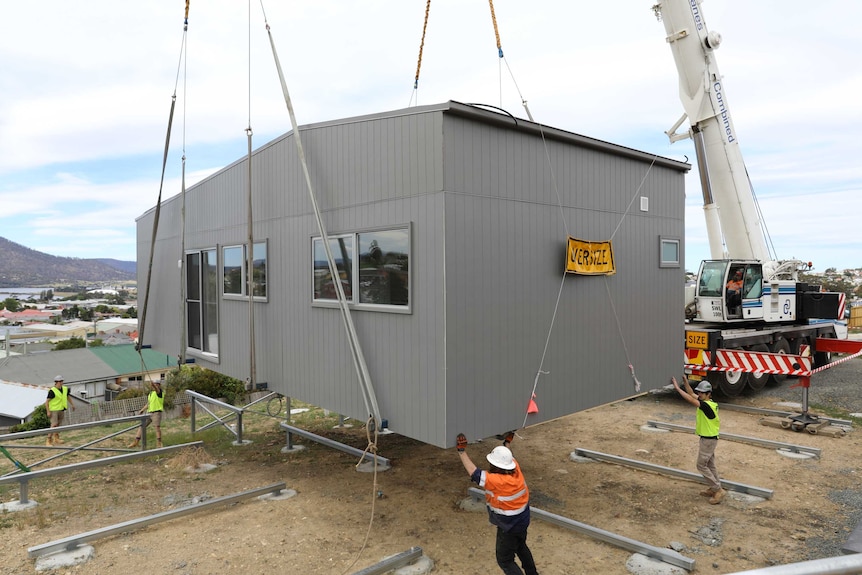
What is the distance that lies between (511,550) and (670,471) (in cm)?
406

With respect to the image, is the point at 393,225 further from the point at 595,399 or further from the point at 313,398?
the point at 595,399

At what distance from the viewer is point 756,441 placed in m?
8.98

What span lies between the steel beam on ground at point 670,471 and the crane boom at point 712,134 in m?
8.60

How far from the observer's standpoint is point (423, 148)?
496cm

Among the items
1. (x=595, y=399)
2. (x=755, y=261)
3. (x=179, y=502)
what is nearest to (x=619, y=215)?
(x=595, y=399)

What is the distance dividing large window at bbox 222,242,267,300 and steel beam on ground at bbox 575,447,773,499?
18.2ft

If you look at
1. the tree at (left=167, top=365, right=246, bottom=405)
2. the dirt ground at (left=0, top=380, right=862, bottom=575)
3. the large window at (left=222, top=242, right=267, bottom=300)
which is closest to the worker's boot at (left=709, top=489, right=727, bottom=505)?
the dirt ground at (left=0, top=380, right=862, bottom=575)

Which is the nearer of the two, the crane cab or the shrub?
the crane cab

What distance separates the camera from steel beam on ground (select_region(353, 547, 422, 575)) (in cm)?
506

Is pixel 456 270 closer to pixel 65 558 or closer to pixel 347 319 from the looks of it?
pixel 347 319

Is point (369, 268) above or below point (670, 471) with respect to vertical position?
above

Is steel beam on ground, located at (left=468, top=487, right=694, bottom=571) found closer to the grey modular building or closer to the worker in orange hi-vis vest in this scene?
the grey modular building

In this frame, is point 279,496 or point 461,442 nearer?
point 461,442

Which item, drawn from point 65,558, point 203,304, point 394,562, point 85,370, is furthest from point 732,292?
point 85,370
